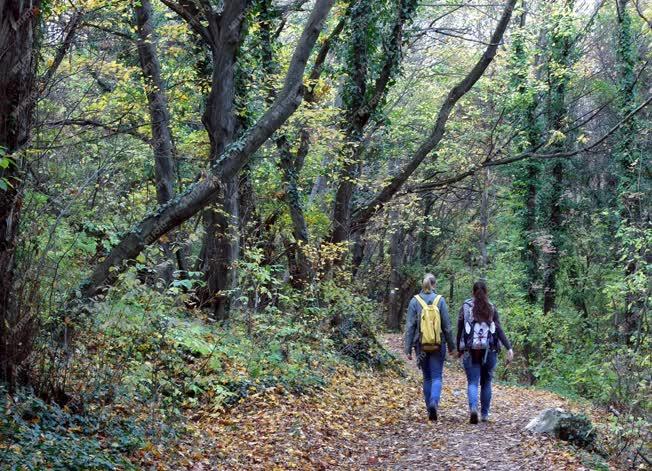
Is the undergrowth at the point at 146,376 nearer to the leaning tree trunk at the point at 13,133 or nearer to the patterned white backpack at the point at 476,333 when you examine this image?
the leaning tree trunk at the point at 13,133

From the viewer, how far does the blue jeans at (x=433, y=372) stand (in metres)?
9.72

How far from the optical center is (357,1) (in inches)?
606

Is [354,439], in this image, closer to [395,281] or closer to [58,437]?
A: [58,437]

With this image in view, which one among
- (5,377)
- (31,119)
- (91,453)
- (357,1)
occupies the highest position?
(357,1)

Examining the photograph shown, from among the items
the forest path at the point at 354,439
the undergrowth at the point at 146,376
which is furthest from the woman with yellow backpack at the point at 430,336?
the undergrowth at the point at 146,376

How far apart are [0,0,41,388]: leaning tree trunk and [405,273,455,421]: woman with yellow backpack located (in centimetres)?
537

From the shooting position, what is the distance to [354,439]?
8.88m

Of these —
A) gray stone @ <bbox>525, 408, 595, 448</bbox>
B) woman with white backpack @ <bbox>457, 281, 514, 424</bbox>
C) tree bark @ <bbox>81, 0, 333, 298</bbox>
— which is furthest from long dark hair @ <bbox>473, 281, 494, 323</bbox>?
tree bark @ <bbox>81, 0, 333, 298</bbox>

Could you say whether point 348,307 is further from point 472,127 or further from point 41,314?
point 472,127

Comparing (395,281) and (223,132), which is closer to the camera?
(223,132)

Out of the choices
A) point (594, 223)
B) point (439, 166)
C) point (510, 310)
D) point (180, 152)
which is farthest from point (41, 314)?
point (594, 223)

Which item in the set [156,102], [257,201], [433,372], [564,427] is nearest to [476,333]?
[433,372]

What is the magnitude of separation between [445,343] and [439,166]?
17.2 metres

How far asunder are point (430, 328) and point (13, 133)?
5.98 metres
